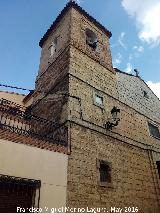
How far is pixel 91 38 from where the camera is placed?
14.2 m

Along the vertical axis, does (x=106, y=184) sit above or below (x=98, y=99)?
below

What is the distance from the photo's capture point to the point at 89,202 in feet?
25.4

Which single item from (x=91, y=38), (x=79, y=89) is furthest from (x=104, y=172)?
(x=91, y=38)

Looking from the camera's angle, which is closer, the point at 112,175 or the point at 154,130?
the point at 112,175

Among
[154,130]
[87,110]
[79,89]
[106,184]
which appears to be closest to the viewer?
[106,184]

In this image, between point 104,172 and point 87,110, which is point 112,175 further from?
point 87,110

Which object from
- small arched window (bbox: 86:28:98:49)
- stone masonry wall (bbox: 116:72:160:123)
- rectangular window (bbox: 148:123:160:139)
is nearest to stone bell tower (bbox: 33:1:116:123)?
small arched window (bbox: 86:28:98:49)

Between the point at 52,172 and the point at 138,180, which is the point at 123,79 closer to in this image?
the point at 138,180

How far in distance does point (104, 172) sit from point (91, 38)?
841 cm

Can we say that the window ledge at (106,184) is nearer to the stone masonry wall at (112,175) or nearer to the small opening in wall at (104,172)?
the stone masonry wall at (112,175)

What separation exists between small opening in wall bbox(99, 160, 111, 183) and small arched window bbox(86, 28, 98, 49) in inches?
286

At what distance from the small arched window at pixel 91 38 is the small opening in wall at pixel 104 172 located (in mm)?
7276

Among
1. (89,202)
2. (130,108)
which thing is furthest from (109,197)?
(130,108)

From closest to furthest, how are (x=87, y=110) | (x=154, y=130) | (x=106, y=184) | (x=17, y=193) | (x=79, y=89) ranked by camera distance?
(x=17, y=193) → (x=106, y=184) → (x=87, y=110) → (x=79, y=89) → (x=154, y=130)
